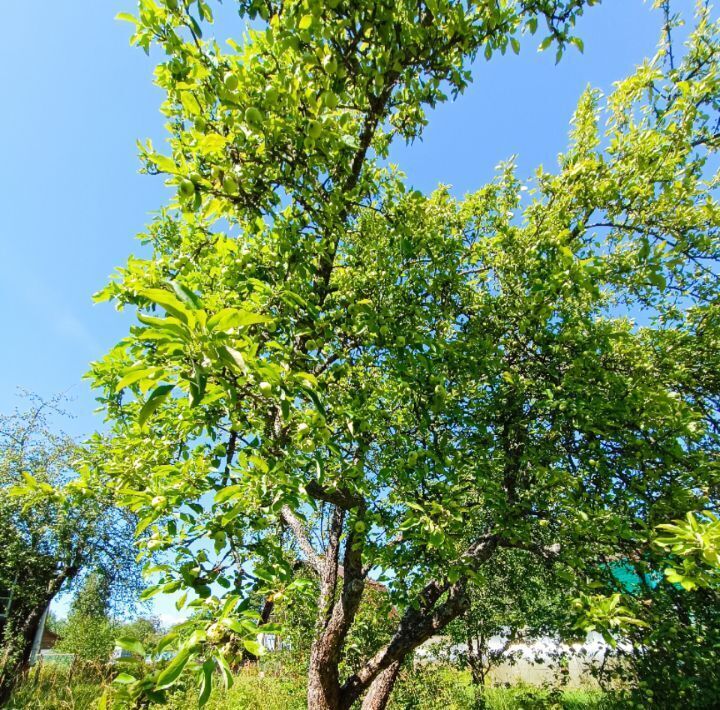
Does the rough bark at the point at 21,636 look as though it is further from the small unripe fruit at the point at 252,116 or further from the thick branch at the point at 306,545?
the small unripe fruit at the point at 252,116

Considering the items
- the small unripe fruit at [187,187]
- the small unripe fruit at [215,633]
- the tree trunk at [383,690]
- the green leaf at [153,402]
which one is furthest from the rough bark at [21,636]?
the green leaf at [153,402]

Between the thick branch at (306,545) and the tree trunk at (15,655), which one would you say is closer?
the thick branch at (306,545)

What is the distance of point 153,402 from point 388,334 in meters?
2.45

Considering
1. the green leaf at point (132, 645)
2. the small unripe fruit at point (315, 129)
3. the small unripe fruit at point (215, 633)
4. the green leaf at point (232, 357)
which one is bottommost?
the green leaf at point (132, 645)

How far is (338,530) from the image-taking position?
285 inches

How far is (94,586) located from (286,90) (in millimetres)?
19332

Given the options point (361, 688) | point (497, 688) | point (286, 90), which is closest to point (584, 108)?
point (286, 90)

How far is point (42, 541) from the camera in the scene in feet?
43.4

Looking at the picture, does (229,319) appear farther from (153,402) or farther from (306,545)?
(306,545)

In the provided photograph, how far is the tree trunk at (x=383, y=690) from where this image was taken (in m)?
6.19

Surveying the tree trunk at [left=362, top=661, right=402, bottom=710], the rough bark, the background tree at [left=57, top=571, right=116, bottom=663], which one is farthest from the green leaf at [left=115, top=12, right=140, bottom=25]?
the background tree at [left=57, top=571, right=116, bottom=663]

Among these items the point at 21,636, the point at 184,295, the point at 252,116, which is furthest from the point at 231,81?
the point at 21,636

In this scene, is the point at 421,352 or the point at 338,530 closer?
the point at 421,352

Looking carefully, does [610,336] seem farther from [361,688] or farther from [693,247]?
[361,688]
